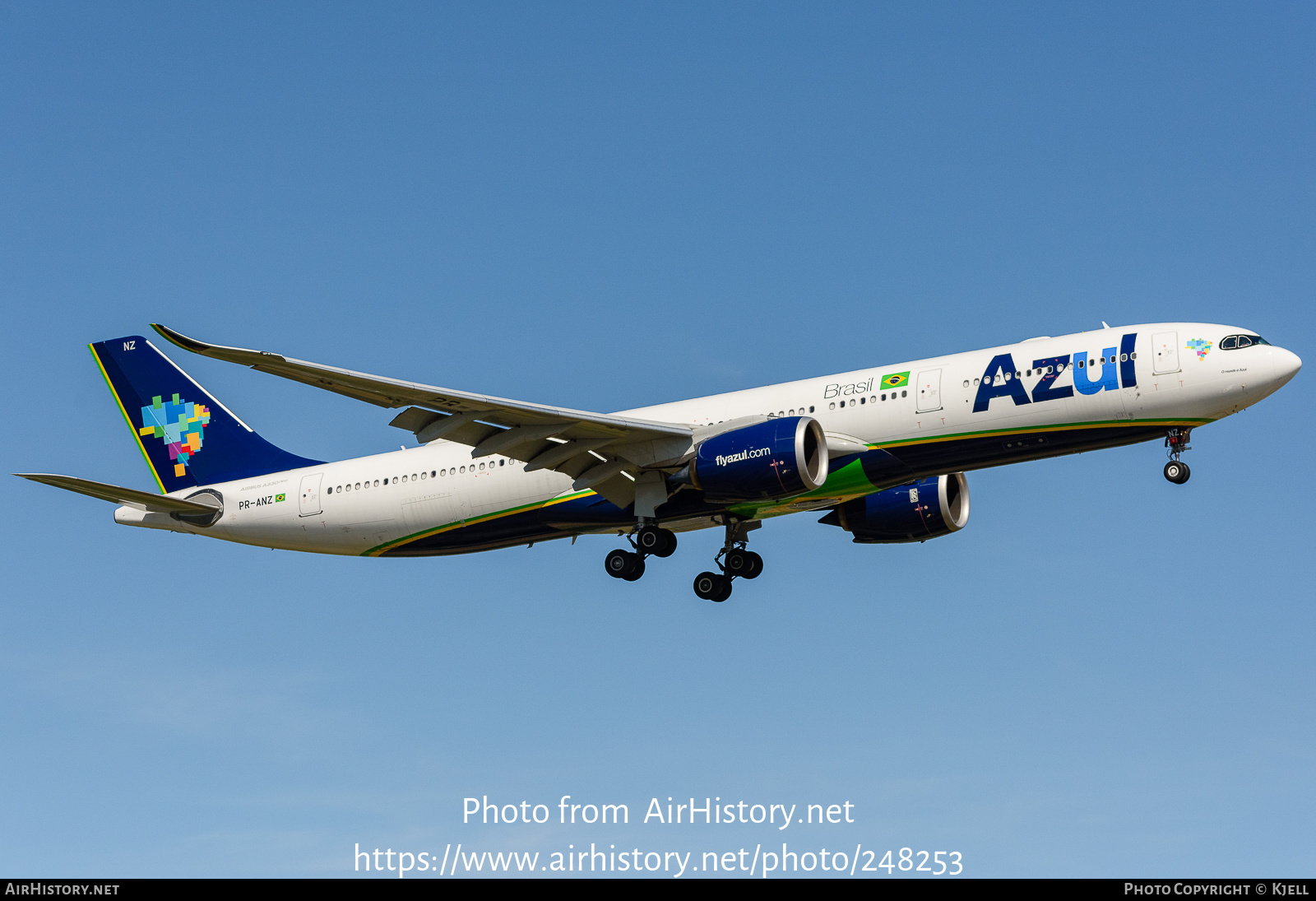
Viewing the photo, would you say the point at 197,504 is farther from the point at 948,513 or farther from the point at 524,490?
the point at 948,513

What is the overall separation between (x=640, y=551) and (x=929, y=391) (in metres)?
8.15

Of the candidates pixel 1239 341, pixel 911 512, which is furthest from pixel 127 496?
pixel 1239 341

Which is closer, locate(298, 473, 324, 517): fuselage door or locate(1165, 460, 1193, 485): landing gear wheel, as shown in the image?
locate(1165, 460, 1193, 485): landing gear wheel

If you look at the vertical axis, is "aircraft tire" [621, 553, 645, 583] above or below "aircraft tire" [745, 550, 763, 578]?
below

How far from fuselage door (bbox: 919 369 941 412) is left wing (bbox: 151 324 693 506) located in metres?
5.44

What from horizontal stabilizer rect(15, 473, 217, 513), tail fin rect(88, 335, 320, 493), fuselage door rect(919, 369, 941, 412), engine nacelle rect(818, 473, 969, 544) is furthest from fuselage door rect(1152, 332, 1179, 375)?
horizontal stabilizer rect(15, 473, 217, 513)

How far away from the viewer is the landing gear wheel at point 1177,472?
102ft

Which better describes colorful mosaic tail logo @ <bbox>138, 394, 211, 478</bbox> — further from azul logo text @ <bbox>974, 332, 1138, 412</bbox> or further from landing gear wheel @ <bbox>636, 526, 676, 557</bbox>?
azul logo text @ <bbox>974, 332, 1138, 412</bbox>

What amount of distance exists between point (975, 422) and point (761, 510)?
6297mm

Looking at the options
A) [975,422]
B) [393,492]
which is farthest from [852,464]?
[393,492]

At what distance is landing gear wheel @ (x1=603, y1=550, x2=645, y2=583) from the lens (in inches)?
1382

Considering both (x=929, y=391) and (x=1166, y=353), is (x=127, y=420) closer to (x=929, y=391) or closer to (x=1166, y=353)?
(x=929, y=391)

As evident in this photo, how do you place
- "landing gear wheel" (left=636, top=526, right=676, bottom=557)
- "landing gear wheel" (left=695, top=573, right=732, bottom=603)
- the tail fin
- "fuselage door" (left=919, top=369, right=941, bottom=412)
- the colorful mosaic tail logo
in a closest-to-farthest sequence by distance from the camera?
"fuselage door" (left=919, top=369, right=941, bottom=412) < "landing gear wheel" (left=636, top=526, right=676, bottom=557) < "landing gear wheel" (left=695, top=573, right=732, bottom=603) < the tail fin < the colorful mosaic tail logo

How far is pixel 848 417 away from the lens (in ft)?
107
